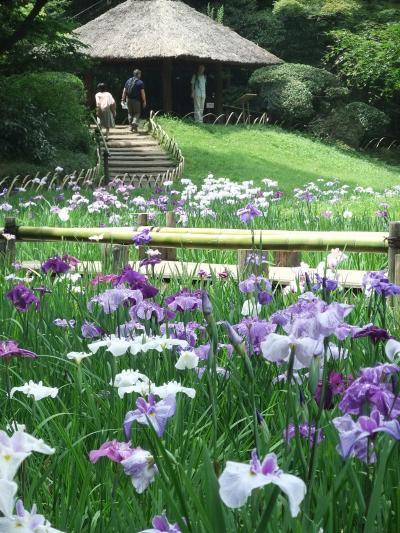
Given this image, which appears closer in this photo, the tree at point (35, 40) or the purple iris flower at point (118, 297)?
the purple iris flower at point (118, 297)

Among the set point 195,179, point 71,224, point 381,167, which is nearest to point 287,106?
point 381,167

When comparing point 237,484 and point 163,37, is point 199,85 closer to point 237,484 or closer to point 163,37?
point 163,37

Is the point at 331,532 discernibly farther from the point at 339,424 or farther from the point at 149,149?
the point at 149,149

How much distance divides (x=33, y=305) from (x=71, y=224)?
4721mm

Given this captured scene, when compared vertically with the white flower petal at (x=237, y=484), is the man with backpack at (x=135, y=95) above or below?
below

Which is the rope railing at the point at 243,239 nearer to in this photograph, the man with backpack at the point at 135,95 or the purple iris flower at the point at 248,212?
the purple iris flower at the point at 248,212

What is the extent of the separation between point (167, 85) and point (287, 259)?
78.2 feet

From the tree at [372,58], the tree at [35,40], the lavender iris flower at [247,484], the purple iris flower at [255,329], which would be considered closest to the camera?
the lavender iris flower at [247,484]

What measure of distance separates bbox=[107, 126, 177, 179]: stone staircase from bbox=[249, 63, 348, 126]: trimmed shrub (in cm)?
635

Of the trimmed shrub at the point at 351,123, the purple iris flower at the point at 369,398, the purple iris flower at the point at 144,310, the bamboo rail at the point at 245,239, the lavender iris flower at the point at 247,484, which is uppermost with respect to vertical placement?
the lavender iris flower at the point at 247,484

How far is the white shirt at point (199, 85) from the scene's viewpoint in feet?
92.9

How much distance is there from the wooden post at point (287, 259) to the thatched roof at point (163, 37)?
2294cm

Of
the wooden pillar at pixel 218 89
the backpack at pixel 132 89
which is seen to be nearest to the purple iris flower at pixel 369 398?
the backpack at pixel 132 89

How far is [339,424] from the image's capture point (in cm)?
121
